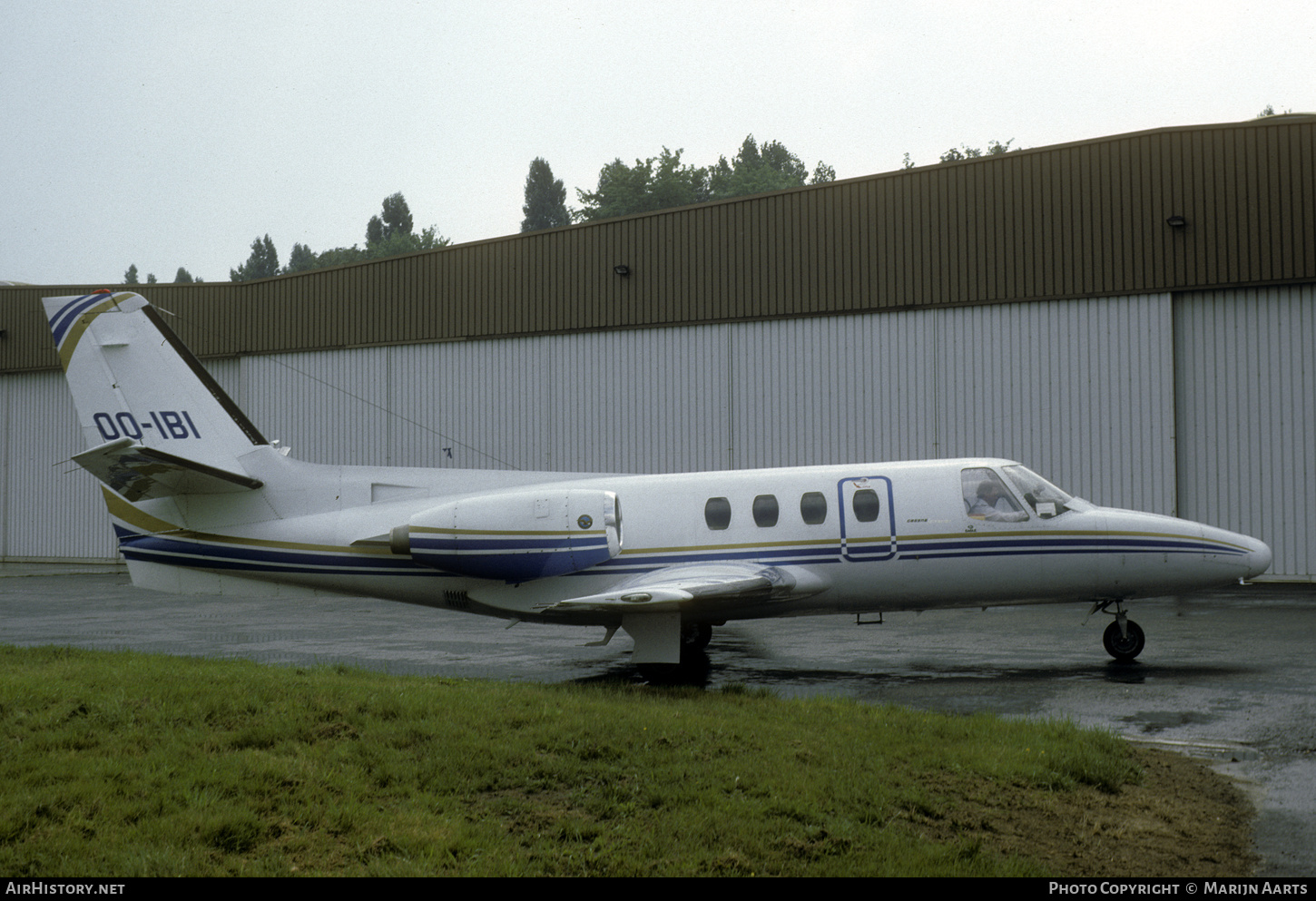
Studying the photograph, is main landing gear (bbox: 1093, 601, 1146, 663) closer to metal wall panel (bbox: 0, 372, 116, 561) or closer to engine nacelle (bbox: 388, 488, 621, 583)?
engine nacelle (bbox: 388, 488, 621, 583)

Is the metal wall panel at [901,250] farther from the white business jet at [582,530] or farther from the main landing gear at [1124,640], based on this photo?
the main landing gear at [1124,640]

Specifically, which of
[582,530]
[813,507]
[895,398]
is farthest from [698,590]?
[895,398]

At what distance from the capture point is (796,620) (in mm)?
21062

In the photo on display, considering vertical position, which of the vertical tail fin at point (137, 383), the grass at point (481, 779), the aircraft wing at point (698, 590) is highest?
the vertical tail fin at point (137, 383)

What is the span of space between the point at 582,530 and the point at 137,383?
6862 mm

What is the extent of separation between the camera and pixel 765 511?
1406 centimetres

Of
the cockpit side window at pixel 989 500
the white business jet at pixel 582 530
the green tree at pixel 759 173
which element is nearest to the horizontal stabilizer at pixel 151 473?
the white business jet at pixel 582 530

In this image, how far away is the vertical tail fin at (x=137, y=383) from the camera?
577 inches

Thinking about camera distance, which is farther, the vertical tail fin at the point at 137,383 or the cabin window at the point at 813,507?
the vertical tail fin at the point at 137,383

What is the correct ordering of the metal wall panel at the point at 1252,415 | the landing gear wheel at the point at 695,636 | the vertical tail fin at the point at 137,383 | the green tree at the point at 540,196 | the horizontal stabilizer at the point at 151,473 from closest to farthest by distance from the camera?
the horizontal stabilizer at the point at 151,473
the vertical tail fin at the point at 137,383
the landing gear wheel at the point at 695,636
the metal wall panel at the point at 1252,415
the green tree at the point at 540,196

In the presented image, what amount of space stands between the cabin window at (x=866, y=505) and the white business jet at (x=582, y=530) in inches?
0.7

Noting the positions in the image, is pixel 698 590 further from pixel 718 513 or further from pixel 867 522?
pixel 867 522

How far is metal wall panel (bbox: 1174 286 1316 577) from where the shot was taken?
937 inches

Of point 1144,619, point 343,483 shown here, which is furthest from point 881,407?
point 343,483
